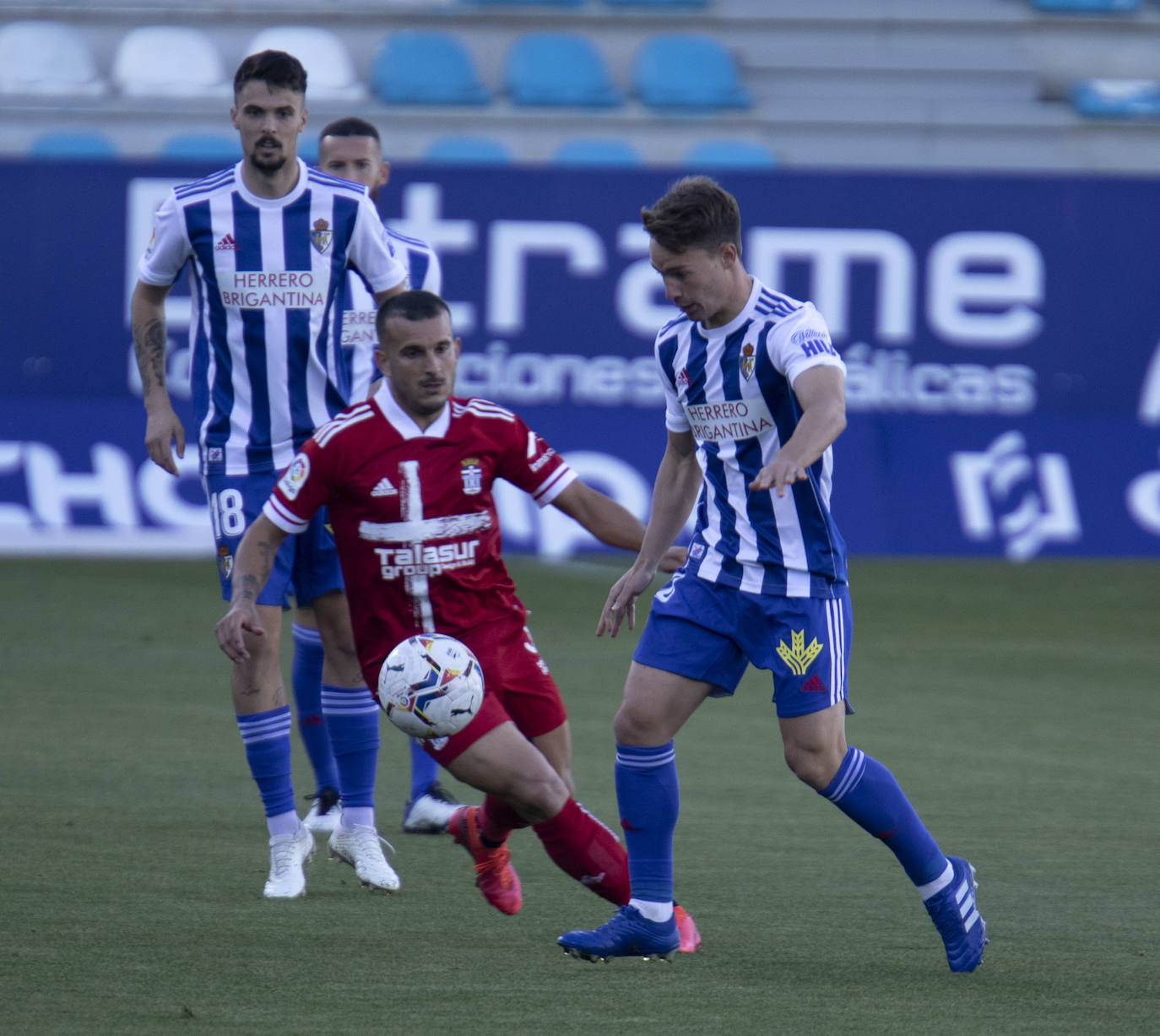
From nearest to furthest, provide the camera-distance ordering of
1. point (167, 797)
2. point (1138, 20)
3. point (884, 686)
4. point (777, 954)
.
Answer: point (777, 954)
point (167, 797)
point (884, 686)
point (1138, 20)

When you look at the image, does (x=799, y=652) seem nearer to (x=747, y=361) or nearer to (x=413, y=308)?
(x=747, y=361)

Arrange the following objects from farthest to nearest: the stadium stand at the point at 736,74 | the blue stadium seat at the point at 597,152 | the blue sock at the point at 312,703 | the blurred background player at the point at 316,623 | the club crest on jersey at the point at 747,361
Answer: the stadium stand at the point at 736,74 → the blue stadium seat at the point at 597,152 → the blue sock at the point at 312,703 → the blurred background player at the point at 316,623 → the club crest on jersey at the point at 747,361

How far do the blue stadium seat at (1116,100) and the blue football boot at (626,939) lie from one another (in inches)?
550

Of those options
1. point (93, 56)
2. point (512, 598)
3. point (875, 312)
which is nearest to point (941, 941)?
point (512, 598)

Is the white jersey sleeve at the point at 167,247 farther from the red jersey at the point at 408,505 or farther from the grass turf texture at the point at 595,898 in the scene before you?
the grass turf texture at the point at 595,898

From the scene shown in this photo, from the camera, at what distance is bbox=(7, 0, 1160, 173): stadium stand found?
51.3 ft

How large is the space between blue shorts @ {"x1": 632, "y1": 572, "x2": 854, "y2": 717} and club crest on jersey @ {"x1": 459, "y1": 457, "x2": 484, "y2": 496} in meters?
0.53

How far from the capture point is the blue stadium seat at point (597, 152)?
15.4m

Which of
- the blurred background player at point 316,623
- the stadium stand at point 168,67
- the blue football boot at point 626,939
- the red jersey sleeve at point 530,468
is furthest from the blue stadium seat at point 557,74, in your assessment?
the blue football boot at point 626,939

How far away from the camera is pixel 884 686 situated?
809 centimetres

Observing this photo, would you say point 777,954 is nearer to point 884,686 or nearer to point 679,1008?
point 679,1008

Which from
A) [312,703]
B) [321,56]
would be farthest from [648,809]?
[321,56]

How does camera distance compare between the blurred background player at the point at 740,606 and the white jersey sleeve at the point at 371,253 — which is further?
the white jersey sleeve at the point at 371,253

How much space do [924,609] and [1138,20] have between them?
30.9 ft
